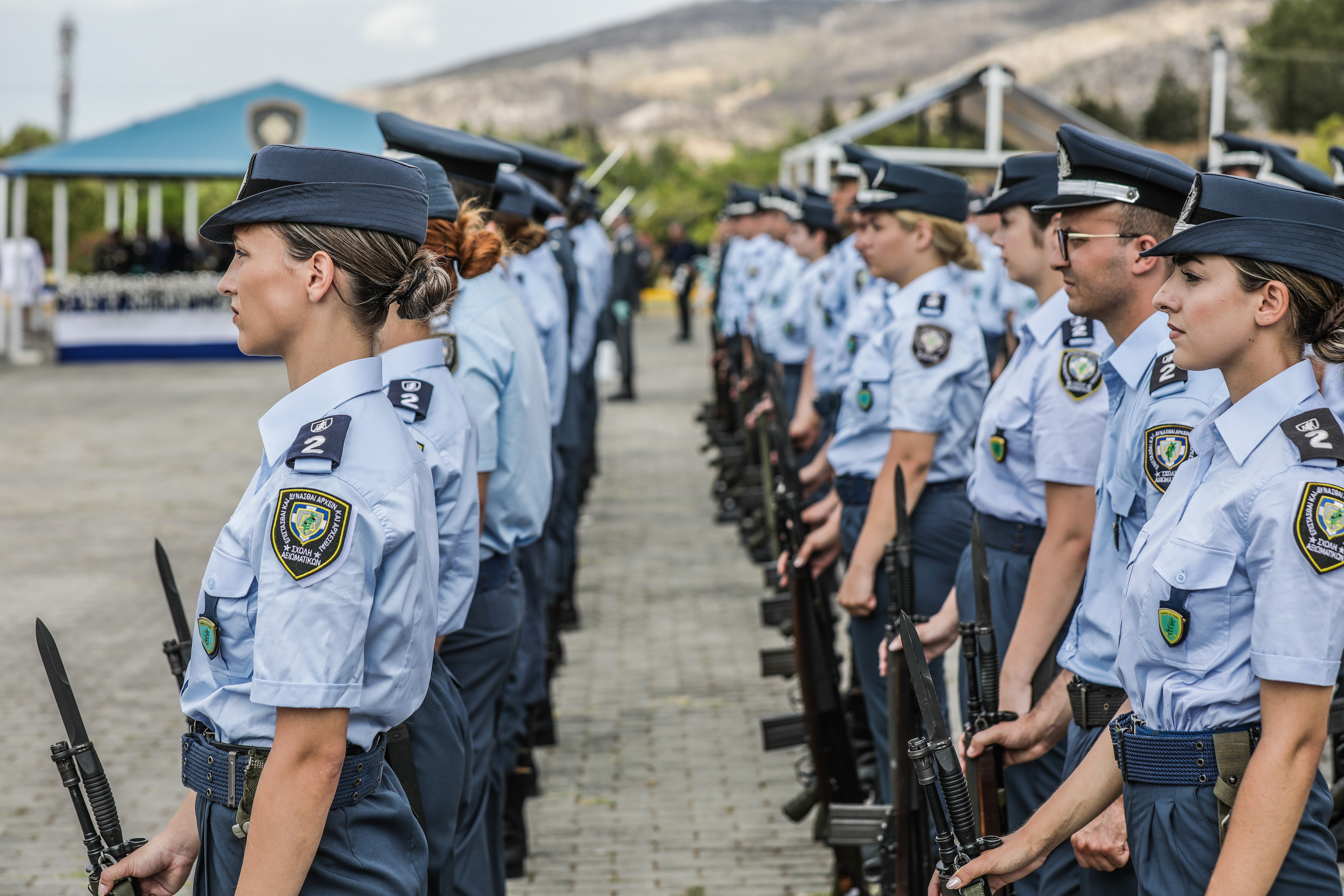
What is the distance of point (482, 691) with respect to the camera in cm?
350

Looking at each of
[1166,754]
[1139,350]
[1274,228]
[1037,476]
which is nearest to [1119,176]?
[1139,350]

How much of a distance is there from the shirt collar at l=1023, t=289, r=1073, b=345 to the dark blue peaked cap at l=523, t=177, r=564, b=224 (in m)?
2.44

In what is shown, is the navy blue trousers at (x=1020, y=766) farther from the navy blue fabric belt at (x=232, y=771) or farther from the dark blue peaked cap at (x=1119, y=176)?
the navy blue fabric belt at (x=232, y=771)

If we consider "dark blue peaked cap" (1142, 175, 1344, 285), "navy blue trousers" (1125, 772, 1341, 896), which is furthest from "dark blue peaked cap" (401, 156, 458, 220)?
"navy blue trousers" (1125, 772, 1341, 896)

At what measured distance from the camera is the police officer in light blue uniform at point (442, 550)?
2785 mm

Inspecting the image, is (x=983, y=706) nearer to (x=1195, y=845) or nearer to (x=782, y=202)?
(x=1195, y=845)

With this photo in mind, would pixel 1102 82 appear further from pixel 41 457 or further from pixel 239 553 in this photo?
pixel 239 553

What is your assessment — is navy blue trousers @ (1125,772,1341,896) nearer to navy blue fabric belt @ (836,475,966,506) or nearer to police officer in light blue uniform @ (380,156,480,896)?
police officer in light blue uniform @ (380,156,480,896)

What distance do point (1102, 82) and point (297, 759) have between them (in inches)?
5544

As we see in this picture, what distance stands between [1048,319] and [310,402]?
2.01 m

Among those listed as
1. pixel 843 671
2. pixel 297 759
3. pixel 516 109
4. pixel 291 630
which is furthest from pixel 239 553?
pixel 516 109

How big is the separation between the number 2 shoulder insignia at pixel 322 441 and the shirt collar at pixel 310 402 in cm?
3

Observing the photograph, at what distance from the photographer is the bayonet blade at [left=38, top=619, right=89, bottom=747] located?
2.06 meters

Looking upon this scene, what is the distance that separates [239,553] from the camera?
197cm
